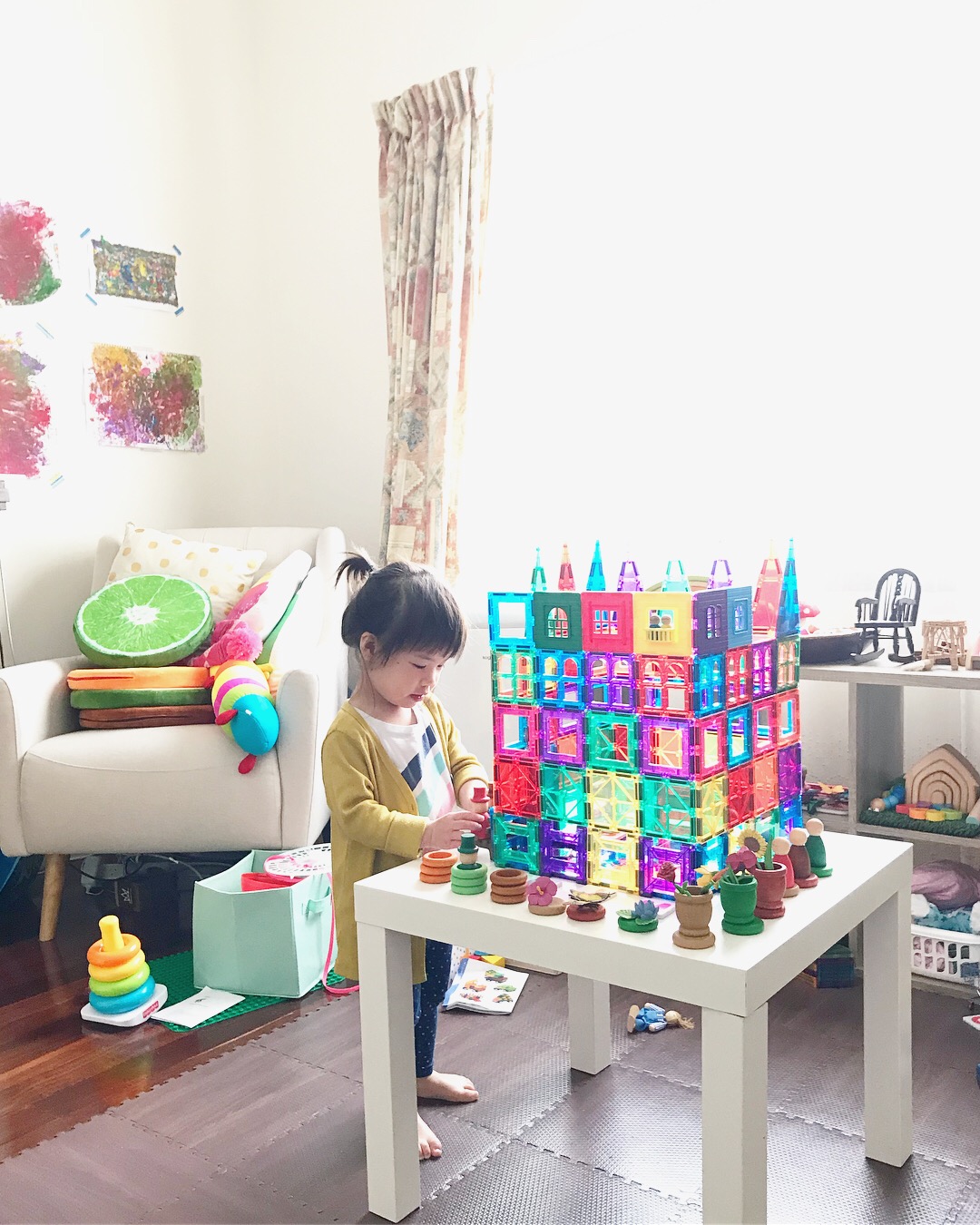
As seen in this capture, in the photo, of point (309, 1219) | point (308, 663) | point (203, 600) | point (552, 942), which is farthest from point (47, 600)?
point (552, 942)

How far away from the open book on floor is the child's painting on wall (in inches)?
73.2

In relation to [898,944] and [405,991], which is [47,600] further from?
[898,944]

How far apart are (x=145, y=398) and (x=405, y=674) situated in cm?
208

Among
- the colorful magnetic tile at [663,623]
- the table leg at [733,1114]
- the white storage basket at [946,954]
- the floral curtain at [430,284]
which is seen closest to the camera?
the table leg at [733,1114]

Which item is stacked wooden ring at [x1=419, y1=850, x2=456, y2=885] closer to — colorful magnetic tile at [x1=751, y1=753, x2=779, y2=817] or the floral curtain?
colorful magnetic tile at [x1=751, y1=753, x2=779, y2=817]

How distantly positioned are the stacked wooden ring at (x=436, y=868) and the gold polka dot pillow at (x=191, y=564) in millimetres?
1638

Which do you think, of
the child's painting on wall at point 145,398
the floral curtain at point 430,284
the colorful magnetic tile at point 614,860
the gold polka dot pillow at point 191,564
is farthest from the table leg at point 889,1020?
the child's painting on wall at point 145,398

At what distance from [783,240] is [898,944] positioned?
1.61 m

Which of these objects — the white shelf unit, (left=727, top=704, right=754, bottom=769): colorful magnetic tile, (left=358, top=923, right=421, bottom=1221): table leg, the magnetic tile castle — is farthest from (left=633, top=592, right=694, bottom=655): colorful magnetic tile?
the white shelf unit

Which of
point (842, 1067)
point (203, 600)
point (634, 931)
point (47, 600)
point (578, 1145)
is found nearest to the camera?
point (634, 931)

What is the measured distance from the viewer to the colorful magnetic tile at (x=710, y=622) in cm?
115

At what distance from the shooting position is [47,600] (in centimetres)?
303

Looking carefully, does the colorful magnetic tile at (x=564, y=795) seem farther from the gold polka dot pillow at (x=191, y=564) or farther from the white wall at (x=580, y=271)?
the gold polka dot pillow at (x=191, y=564)

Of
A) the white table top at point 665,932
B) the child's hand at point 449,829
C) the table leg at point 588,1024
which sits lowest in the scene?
the table leg at point 588,1024
